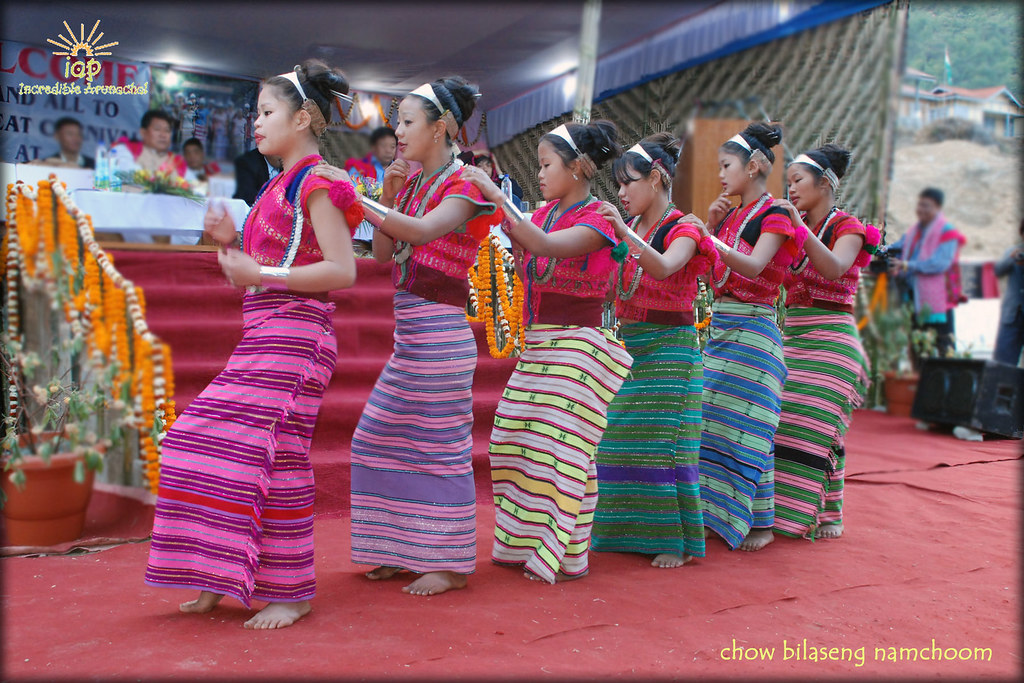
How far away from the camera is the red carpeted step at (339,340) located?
1.59 meters

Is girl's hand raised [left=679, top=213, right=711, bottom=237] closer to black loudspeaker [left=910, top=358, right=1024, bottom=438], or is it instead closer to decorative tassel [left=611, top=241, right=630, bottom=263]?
decorative tassel [left=611, top=241, right=630, bottom=263]

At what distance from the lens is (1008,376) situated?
530cm

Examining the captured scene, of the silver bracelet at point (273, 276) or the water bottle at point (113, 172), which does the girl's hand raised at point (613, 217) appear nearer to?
the silver bracelet at point (273, 276)

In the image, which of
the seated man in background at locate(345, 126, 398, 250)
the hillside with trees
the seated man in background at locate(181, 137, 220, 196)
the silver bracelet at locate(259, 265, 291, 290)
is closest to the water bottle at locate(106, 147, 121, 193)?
the seated man in background at locate(181, 137, 220, 196)

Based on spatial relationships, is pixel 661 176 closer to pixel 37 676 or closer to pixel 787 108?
pixel 787 108

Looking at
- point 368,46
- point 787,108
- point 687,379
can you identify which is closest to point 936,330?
point 687,379

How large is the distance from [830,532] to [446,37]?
9.65ft

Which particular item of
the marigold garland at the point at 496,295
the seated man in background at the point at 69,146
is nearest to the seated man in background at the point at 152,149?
the seated man in background at the point at 69,146

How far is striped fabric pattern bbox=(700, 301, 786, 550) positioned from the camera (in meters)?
3.64

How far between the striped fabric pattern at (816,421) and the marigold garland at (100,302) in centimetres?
309

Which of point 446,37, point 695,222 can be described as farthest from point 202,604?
point 446,37

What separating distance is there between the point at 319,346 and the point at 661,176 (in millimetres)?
1687

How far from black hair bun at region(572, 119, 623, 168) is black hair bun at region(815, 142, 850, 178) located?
3.38 feet

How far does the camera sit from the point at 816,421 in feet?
12.9
